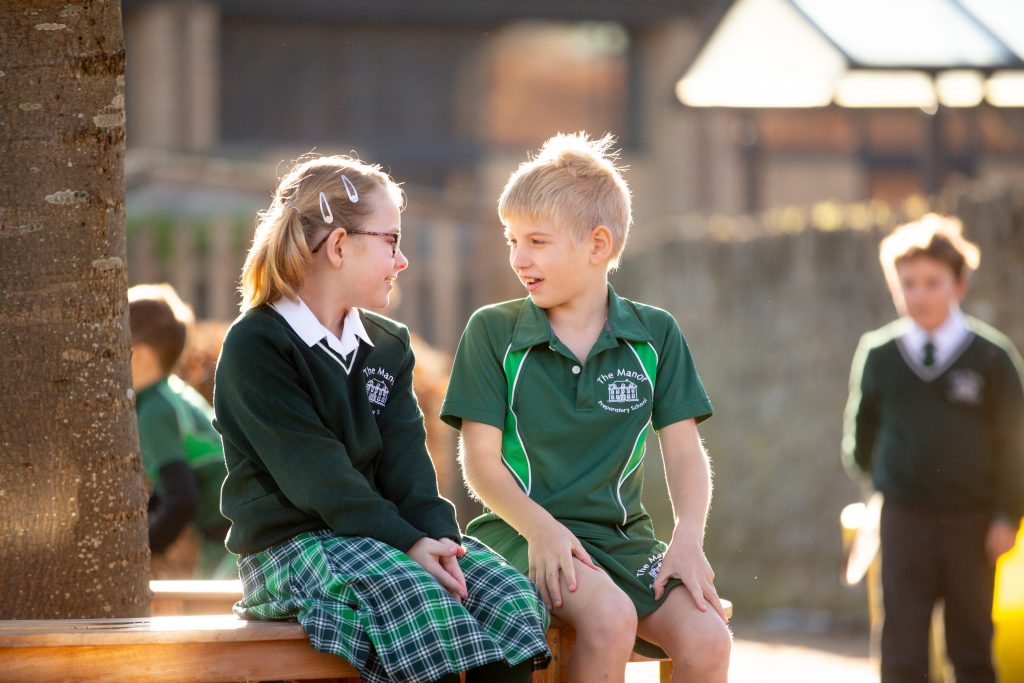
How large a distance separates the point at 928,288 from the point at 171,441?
Result: 2537 millimetres

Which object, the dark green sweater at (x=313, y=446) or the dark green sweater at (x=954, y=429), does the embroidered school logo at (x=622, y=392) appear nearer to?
the dark green sweater at (x=313, y=446)

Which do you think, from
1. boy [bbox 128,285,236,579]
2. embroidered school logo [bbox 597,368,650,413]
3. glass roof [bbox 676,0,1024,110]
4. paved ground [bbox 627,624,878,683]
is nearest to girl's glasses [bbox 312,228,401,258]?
embroidered school logo [bbox 597,368,650,413]

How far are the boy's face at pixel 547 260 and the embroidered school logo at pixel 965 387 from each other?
2.11m

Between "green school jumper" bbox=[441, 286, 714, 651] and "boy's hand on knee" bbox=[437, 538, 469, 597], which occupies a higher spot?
"green school jumper" bbox=[441, 286, 714, 651]

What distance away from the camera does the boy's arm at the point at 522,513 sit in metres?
3.11

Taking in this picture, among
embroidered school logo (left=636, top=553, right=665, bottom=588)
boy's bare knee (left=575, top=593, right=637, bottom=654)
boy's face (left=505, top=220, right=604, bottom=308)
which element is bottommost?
boy's bare knee (left=575, top=593, right=637, bottom=654)

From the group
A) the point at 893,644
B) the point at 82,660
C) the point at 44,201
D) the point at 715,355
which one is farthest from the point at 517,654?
the point at 715,355

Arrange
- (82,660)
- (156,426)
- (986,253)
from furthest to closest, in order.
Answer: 1. (986,253)
2. (156,426)
3. (82,660)

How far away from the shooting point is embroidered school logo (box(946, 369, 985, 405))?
5035 millimetres

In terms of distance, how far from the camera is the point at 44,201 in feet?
10.7

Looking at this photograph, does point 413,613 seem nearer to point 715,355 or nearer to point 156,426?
point 156,426

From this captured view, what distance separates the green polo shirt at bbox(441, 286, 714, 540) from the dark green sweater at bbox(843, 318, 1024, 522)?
1827 millimetres

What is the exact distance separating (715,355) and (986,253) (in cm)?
187

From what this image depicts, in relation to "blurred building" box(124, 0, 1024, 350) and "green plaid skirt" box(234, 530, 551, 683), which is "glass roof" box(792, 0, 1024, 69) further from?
"blurred building" box(124, 0, 1024, 350)
